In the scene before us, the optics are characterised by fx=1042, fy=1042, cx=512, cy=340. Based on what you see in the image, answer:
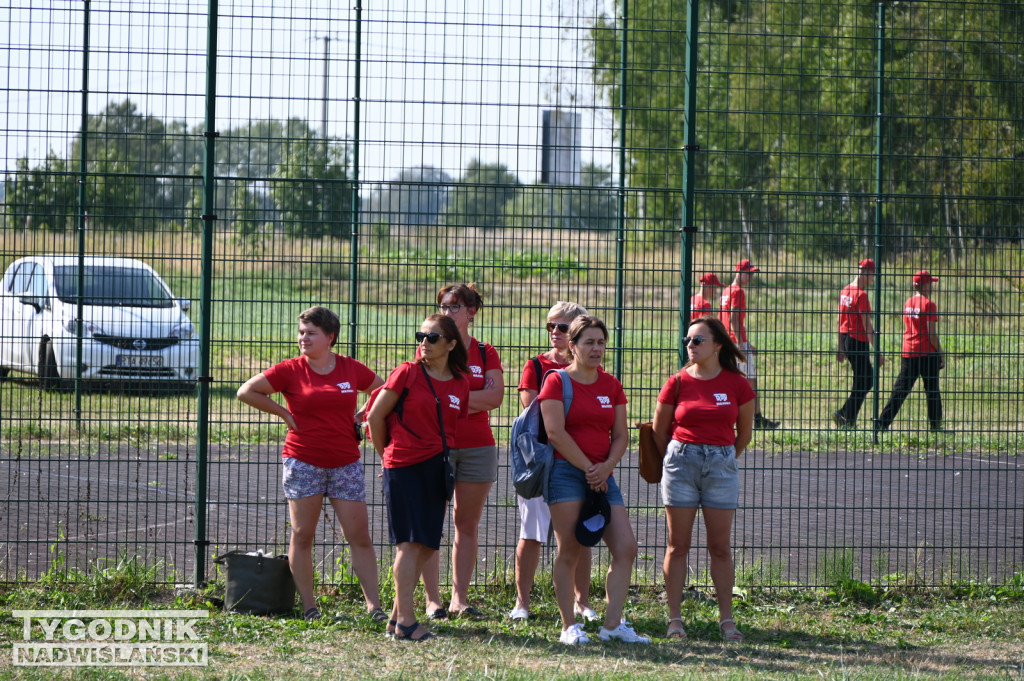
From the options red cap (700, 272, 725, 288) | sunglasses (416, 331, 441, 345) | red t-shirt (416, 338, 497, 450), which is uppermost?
red cap (700, 272, 725, 288)

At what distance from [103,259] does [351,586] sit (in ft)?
8.70

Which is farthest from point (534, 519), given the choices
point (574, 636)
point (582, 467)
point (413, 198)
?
point (413, 198)

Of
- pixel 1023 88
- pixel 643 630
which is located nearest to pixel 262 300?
pixel 643 630

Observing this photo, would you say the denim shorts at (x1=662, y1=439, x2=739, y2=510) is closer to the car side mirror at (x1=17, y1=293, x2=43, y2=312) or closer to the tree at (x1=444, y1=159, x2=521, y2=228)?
the tree at (x1=444, y1=159, x2=521, y2=228)

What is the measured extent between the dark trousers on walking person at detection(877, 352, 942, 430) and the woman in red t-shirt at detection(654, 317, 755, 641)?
1935 millimetres

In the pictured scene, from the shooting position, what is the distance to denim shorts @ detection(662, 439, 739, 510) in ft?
19.0

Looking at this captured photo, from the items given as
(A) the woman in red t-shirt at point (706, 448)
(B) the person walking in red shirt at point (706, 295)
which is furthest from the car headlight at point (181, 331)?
(B) the person walking in red shirt at point (706, 295)

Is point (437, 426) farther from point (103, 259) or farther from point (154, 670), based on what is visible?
point (103, 259)

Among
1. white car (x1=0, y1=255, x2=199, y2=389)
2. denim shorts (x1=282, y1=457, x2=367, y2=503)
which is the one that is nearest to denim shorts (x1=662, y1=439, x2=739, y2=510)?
denim shorts (x1=282, y1=457, x2=367, y2=503)

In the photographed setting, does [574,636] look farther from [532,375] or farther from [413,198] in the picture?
[413,198]

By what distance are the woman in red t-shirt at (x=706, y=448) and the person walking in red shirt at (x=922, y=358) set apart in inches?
74.6

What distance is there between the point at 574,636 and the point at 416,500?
3.65 ft

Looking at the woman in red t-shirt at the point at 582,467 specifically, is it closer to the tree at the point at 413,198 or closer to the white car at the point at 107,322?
the tree at the point at 413,198

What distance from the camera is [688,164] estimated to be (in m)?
6.68
